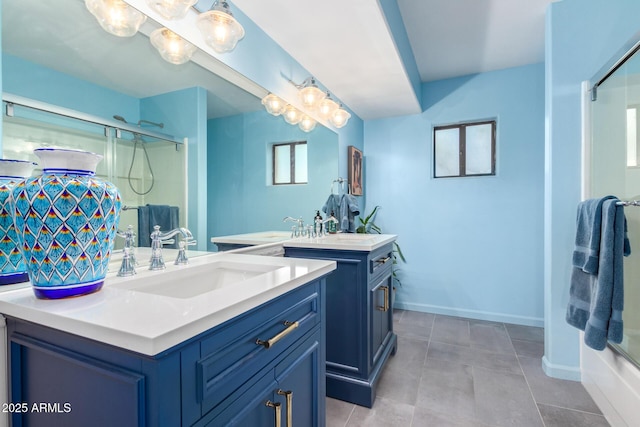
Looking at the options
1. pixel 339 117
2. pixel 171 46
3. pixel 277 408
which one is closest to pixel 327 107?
pixel 339 117

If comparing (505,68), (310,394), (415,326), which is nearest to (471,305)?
(415,326)

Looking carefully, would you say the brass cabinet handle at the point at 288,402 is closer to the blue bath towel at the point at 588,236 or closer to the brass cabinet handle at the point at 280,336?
the brass cabinet handle at the point at 280,336

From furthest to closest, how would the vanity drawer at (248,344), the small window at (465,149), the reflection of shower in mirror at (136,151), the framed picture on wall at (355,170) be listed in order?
the small window at (465,149)
the framed picture on wall at (355,170)
the reflection of shower in mirror at (136,151)
the vanity drawer at (248,344)

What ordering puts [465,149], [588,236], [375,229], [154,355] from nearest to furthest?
[154,355] → [588,236] → [465,149] → [375,229]

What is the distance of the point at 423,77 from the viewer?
10.3ft

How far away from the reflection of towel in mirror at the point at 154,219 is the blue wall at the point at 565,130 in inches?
90.4

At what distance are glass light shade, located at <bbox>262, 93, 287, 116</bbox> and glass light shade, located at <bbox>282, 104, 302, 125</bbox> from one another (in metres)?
0.04

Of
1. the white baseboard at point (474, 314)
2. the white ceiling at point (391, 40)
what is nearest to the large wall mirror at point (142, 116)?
the white ceiling at point (391, 40)

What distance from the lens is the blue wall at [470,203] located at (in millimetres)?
2844

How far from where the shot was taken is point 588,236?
164 cm

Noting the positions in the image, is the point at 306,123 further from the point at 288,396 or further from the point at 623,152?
the point at 623,152

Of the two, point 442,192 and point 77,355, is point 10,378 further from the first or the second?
point 442,192

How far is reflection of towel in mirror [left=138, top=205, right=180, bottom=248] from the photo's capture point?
1126 millimetres

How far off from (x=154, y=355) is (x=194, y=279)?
65 centimetres
